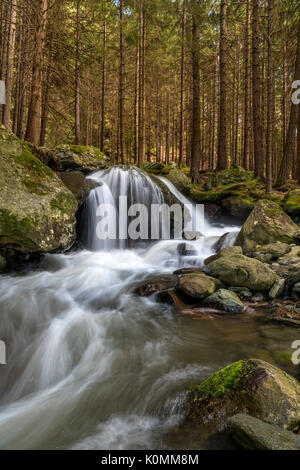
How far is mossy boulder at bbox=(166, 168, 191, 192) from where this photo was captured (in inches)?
494

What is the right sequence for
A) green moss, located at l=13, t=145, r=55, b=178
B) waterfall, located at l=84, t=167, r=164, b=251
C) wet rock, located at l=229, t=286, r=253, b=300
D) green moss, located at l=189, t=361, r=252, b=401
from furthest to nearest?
waterfall, located at l=84, t=167, r=164, b=251 → green moss, located at l=13, t=145, r=55, b=178 → wet rock, located at l=229, t=286, r=253, b=300 → green moss, located at l=189, t=361, r=252, b=401

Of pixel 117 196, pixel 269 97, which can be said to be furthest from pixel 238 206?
pixel 117 196

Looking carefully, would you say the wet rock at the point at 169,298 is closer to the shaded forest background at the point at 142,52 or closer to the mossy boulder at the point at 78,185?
the mossy boulder at the point at 78,185

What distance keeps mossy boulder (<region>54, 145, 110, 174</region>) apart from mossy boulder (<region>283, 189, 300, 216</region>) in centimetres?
810

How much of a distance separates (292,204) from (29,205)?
8512 millimetres

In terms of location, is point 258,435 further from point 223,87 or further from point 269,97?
point 223,87

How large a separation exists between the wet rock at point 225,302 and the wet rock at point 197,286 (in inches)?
6.4

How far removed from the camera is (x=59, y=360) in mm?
3609

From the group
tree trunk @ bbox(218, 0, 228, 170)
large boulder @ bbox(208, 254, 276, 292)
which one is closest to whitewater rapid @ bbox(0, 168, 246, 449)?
large boulder @ bbox(208, 254, 276, 292)

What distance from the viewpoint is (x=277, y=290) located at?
5035mm

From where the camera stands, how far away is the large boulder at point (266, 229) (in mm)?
7414

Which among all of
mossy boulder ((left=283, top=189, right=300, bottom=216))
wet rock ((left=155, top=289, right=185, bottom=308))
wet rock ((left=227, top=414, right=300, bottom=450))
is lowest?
wet rock ((left=227, top=414, right=300, bottom=450))

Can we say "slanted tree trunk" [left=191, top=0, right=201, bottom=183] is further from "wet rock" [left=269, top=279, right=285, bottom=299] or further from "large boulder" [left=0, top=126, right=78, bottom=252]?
"wet rock" [left=269, top=279, right=285, bottom=299]
